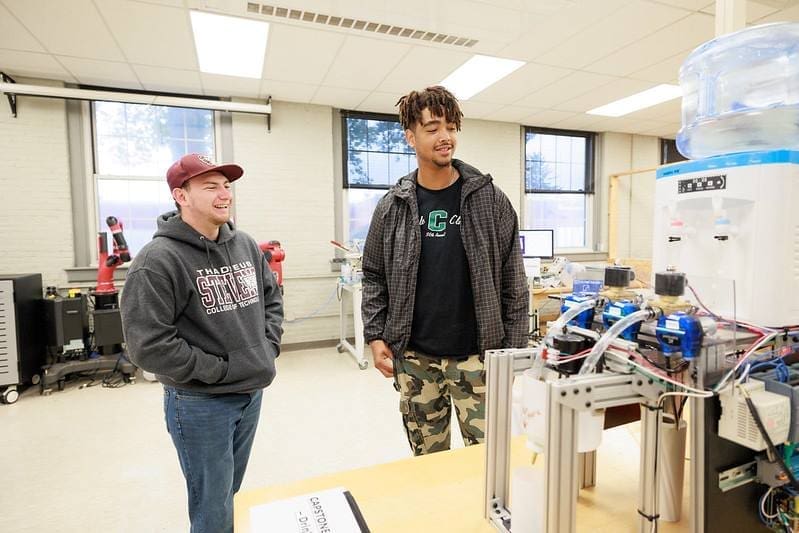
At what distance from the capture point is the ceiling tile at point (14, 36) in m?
2.83

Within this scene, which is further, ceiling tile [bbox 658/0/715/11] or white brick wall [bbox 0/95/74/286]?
white brick wall [bbox 0/95/74/286]

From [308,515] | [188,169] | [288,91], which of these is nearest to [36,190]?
[288,91]

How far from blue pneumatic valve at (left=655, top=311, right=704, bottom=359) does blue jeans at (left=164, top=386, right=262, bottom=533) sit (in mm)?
1284

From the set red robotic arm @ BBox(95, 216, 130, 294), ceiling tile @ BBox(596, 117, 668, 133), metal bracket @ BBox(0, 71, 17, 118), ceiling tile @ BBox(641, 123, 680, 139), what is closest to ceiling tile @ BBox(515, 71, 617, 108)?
ceiling tile @ BBox(596, 117, 668, 133)

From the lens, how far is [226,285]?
145 cm

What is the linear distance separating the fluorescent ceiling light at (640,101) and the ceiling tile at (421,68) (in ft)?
7.48

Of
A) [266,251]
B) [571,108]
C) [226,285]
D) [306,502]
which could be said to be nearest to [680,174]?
[306,502]

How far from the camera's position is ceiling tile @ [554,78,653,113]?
430cm

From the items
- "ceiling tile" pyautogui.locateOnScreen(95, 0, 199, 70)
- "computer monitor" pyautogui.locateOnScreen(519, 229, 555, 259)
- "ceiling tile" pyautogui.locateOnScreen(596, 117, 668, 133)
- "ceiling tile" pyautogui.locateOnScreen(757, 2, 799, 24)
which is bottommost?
"computer monitor" pyautogui.locateOnScreen(519, 229, 555, 259)

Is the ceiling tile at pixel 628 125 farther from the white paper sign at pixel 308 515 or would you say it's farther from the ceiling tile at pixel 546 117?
the white paper sign at pixel 308 515

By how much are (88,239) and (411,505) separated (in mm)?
4531

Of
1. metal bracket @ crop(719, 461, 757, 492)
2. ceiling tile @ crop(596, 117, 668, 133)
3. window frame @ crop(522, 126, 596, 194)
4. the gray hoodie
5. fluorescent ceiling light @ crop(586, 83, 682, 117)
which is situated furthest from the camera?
window frame @ crop(522, 126, 596, 194)

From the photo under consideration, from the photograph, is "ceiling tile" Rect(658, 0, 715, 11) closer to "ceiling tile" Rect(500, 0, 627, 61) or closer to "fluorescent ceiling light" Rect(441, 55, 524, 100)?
"ceiling tile" Rect(500, 0, 627, 61)

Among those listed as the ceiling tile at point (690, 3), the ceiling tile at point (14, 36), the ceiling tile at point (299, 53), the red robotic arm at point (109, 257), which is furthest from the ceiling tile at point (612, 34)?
the red robotic arm at point (109, 257)
